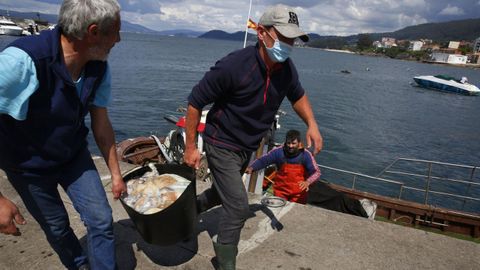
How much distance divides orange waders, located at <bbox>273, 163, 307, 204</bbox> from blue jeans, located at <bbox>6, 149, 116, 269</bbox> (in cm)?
321

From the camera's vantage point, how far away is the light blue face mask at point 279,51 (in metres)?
2.91

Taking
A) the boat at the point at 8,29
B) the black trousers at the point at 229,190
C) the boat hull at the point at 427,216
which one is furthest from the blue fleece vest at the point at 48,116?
the boat at the point at 8,29

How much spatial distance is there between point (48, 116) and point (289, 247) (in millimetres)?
2707

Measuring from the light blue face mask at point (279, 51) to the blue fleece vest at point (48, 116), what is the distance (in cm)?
130

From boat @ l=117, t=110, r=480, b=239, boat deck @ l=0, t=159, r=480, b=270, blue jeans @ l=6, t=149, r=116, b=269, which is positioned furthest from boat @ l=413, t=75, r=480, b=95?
blue jeans @ l=6, t=149, r=116, b=269

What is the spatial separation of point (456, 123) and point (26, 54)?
3665cm

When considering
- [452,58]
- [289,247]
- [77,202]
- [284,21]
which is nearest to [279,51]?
[284,21]

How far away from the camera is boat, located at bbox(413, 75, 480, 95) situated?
5003 cm

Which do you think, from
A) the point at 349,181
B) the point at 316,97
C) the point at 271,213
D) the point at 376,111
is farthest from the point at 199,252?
the point at 316,97

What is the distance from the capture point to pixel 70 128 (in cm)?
241

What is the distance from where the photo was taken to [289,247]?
385 cm

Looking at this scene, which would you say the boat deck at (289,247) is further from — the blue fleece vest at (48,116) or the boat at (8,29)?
the boat at (8,29)

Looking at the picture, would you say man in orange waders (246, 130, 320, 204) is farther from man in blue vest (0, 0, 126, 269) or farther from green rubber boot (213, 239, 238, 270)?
man in blue vest (0, 0, 126, 269)

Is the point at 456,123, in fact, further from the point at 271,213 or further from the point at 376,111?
the point at 271,213
